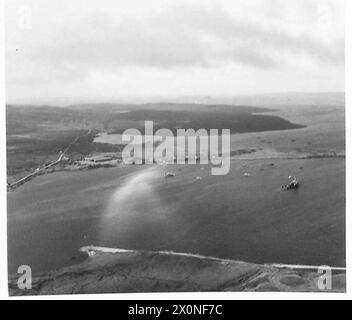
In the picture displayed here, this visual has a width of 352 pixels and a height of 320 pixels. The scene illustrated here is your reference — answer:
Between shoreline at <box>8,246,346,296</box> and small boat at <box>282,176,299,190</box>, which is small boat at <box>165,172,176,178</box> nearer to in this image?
shoreline at <box>8,246,346,296</box>

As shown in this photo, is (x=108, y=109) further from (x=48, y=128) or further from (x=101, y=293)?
(x=101, y=293)

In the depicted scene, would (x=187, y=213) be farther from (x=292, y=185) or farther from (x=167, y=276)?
(x=292, y=185)

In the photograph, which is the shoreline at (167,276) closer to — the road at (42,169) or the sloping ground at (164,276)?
the sloping ground at (164,276)

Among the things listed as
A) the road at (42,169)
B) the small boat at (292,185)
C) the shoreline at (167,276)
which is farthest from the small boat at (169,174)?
the small boat at (292,185)

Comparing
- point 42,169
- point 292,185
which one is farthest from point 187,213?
point 42,169

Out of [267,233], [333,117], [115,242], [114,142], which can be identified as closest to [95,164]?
[114,142]

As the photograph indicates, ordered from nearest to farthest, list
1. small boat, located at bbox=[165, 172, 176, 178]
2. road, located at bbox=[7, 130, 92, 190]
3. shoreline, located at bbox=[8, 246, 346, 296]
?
shoreline, located at bbox=[8, 246, 346, 296]
road, located at bbox=[7, 130, 92, 190]
small boat, located at bbox=[165, 172, 176, 178]

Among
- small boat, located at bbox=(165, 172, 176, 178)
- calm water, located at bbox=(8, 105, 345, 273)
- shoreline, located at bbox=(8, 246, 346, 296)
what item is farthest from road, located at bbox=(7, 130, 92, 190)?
small boat, located at bbox=(165, 172, 176, 178)
